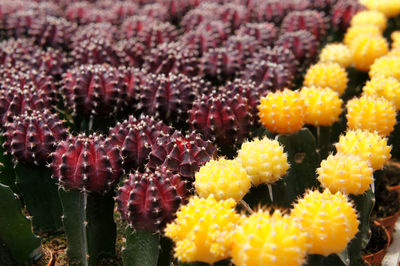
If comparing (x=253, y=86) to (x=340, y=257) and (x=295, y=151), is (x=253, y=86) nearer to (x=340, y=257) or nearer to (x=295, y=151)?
(x=295, y=151)

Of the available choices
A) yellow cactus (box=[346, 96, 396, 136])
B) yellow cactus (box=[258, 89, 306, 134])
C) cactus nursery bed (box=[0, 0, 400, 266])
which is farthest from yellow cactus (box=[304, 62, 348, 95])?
yellow cactus (box=[258, 89, 306, 134])

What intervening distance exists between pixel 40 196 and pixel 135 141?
25.0 inches

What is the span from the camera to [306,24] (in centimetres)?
408

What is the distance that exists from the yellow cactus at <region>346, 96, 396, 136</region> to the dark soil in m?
0.64

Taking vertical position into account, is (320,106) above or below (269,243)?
below

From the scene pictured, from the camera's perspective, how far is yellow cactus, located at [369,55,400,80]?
302cm

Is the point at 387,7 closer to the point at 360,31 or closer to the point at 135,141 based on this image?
the point at 360,31

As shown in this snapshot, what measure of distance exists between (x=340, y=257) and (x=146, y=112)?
135cm

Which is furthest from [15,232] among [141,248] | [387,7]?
[387,7]

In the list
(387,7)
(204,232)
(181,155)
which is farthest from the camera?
(387,7)

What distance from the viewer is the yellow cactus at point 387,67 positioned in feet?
9.90

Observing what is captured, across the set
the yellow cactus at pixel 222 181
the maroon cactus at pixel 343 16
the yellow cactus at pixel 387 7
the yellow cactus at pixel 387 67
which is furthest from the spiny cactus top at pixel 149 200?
the yellow cactus at pixel 387 7

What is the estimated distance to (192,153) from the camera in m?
2.06

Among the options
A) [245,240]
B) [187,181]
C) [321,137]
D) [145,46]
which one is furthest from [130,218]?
[145,46]
